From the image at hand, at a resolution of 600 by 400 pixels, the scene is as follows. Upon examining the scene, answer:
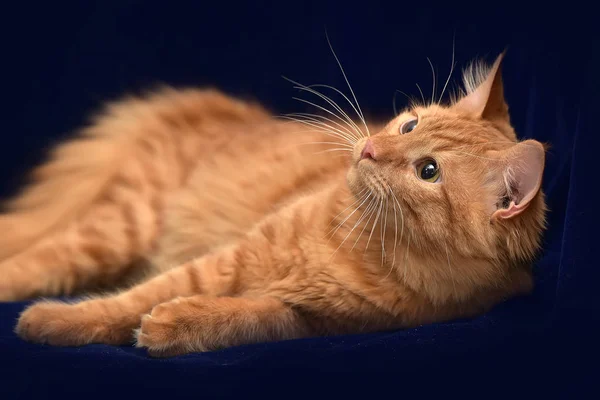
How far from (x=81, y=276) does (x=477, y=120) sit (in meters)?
1.16

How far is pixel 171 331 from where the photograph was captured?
59.4 inches

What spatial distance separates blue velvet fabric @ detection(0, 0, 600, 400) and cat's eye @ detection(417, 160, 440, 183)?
1.06 ft

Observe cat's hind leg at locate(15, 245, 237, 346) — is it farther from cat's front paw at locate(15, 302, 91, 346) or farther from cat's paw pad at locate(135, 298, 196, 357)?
cat's paw pad at locate(135, 298, 196, 357)

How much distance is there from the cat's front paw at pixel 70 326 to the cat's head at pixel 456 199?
647 mm

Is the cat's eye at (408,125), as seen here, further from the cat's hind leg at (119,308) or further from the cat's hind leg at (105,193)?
the cat's hind leg at (105,193)

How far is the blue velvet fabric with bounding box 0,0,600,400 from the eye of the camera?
1.42 meters

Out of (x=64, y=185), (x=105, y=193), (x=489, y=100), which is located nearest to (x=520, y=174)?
(x=489, y=100)

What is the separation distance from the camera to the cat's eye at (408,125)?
5.56ft

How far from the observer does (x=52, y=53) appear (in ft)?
8.59

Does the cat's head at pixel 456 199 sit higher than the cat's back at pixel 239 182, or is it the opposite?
the cat's back at pixel 239 182

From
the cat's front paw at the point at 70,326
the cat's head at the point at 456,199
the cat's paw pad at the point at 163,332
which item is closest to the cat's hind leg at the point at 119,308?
the cat's front paw at the point at 70,326

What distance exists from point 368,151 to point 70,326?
2.53 feet

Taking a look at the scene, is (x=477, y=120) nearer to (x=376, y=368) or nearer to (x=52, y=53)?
(x=376, y=368)

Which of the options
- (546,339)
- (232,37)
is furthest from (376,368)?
(232,37)
